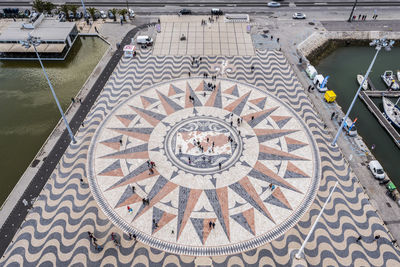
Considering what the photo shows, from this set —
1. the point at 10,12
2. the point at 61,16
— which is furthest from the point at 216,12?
the point at 10,12

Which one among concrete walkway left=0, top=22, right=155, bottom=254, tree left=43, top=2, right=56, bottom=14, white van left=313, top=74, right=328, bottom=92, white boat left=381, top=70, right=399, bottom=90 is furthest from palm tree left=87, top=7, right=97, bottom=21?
white boat left=381, top=70, right=399, bottom=90

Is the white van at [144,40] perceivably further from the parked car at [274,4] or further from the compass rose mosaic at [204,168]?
the parked car at [274,4]

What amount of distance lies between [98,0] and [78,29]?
55.7 ft

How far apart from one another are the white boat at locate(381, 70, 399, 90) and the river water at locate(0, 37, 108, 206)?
2330 inches

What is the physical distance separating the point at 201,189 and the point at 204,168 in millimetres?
3371

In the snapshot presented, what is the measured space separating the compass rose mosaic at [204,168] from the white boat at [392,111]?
16.6 m

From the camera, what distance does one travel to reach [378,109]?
4878 cm

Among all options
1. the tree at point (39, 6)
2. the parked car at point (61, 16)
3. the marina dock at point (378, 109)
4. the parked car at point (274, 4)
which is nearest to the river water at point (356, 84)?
the marina dock at point (378, 109)

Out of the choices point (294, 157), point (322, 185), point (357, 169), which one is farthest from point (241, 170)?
point (357, 169)

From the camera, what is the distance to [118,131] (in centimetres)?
4156

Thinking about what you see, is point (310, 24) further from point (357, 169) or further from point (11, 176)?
point (11, 176)

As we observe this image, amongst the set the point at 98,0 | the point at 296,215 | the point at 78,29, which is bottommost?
the point at 296,215

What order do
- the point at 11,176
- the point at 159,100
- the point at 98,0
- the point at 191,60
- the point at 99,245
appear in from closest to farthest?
the point at 99,245, the point at 11,176, the point at 159,100, the point at 191,60, the point at 98,0

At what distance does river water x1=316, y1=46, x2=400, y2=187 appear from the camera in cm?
4234
